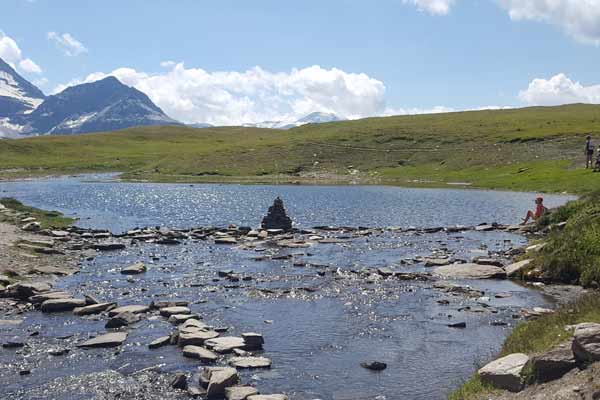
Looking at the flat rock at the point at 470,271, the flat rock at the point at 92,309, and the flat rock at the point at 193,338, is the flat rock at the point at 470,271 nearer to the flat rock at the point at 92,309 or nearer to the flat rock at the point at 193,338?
the flat rock at the point at 193,338

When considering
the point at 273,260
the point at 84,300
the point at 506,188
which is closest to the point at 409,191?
the point at 506,188

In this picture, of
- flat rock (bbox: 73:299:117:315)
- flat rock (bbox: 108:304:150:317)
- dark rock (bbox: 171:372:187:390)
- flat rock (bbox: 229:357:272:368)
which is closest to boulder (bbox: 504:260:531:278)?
flat rock (bbox: 229:357:272:368)

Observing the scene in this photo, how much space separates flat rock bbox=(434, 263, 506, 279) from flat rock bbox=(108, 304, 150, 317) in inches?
A: 658

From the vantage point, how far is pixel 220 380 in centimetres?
1778

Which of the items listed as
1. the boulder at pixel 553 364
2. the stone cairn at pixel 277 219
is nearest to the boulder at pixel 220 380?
the boulder at pixel 553 364

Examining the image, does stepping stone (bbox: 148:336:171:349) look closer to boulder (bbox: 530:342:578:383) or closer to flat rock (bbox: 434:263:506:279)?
boulder (bbox: 530:342:578:383)

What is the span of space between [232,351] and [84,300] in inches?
398

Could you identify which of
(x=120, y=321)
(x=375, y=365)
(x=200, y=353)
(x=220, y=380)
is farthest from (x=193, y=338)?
(x=375, y=365)

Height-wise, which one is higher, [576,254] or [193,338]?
[576,254]

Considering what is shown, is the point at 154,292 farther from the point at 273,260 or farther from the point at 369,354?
the point at 369,354

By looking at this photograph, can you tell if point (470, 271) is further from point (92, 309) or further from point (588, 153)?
Answer: point (588, 153)

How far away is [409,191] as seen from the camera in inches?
3868

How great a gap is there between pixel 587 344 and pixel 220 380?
32.1 ft

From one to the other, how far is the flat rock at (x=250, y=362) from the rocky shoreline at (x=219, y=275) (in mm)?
32
